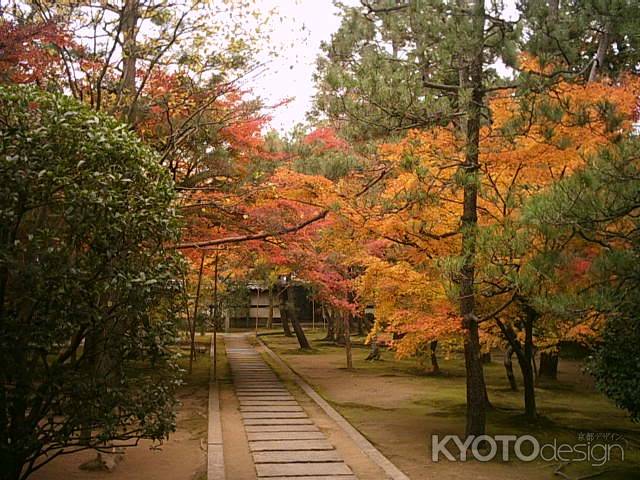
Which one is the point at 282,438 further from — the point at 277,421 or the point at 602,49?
the point at 602,49

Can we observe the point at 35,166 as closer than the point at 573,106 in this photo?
Yes

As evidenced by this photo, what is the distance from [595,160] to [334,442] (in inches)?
196

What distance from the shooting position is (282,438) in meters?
8.41

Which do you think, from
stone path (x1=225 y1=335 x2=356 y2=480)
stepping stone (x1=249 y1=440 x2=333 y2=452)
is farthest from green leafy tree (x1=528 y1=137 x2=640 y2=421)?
stepping stone (x1=249 y1=440 x2=333 y2=452)

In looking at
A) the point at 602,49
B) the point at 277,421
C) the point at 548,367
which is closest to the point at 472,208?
the point at 602,49

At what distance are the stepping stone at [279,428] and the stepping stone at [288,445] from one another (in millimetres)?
757

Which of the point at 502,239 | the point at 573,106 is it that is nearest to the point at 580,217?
the point at 502,239

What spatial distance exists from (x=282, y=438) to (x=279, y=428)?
753mm

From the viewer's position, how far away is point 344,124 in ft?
28.5

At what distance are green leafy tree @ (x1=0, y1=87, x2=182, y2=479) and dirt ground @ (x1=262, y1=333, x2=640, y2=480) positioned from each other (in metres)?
3.66

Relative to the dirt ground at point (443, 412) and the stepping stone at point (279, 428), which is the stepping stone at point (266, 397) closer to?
the dirt ground at point (443, 412)

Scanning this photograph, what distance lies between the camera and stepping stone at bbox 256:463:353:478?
661 cm

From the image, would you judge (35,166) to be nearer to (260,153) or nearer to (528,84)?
(528,84)

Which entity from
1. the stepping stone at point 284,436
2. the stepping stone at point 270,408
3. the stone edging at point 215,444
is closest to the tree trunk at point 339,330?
the stone edging at point 215,444
